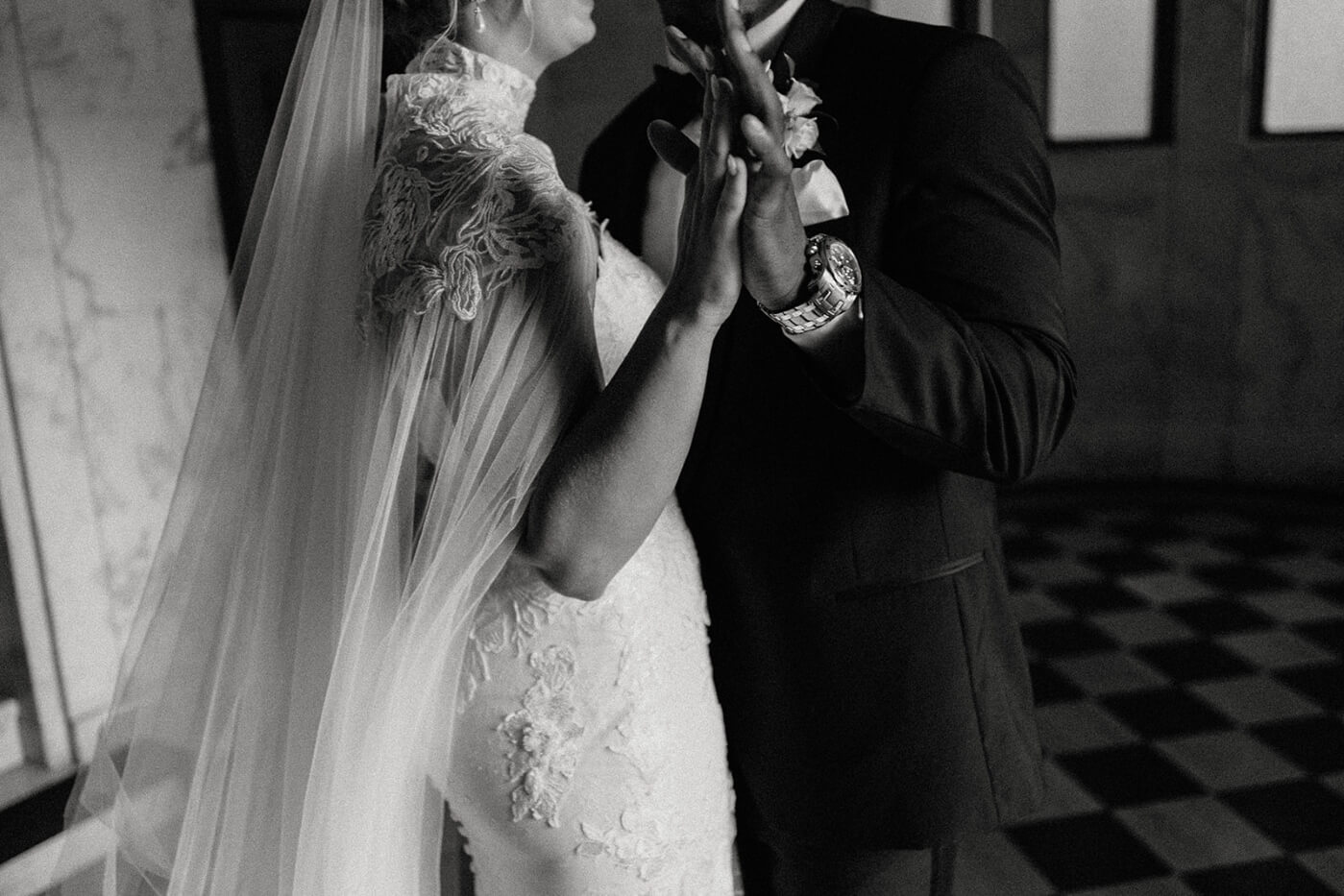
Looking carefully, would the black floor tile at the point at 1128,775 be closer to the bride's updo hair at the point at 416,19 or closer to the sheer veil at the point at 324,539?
the sheer veil at the point at 324,539

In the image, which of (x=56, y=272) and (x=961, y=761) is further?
(x=56, y=272)

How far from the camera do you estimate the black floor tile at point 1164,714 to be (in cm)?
378

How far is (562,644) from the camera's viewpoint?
1.49 m

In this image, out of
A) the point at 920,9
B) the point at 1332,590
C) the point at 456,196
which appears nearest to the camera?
the point at 456,196

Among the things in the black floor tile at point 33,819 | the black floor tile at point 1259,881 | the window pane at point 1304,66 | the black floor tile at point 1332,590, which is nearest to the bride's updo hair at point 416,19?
the black floor tile at point 33,819

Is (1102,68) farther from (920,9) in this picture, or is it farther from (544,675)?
(544,675)

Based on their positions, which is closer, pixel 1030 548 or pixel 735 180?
pixel 735 180

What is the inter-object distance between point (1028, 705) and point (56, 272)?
8.63 ft

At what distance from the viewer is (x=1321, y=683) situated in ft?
13.2

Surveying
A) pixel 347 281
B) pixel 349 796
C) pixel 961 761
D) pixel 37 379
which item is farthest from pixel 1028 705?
pixel 37 379

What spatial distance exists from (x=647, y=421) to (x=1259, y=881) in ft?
8.22

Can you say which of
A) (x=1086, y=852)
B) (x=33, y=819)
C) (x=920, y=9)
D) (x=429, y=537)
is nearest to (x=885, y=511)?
(x=429, y=537)

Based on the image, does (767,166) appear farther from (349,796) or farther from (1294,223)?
(1294,223)

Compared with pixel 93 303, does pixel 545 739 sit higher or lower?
lower
